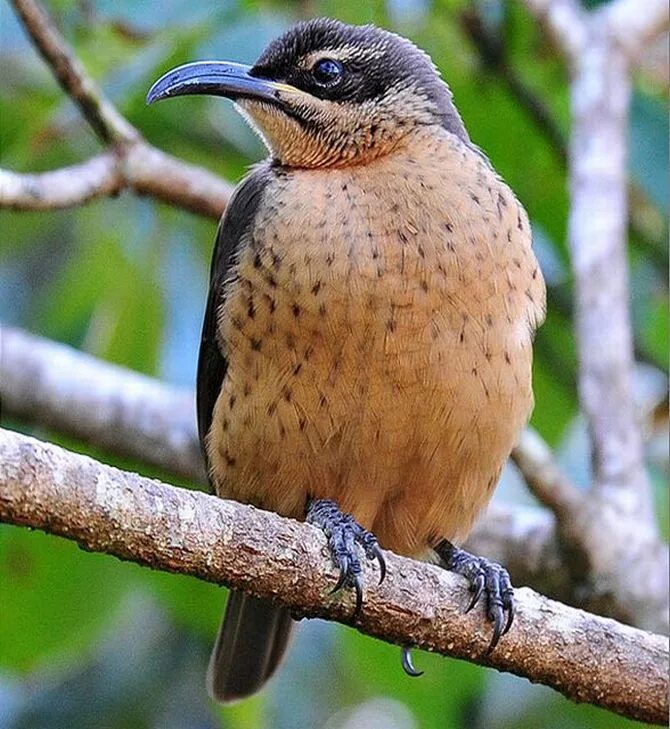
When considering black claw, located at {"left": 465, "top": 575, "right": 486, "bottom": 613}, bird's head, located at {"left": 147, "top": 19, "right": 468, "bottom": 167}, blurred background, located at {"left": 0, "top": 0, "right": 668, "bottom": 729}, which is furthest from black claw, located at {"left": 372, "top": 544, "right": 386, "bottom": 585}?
blurred background, located at {"left": 0, "top": 0, "right": 668, "bottom": 729}

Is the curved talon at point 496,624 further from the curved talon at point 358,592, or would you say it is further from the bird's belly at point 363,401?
the bird's belly at point 363,401

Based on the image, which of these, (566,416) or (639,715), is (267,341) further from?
(566,416)

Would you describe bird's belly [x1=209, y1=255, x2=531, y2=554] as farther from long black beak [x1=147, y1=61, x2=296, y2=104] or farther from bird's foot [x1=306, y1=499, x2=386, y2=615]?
long black beak [x1=147, y1=61, x2=296, y2=104]

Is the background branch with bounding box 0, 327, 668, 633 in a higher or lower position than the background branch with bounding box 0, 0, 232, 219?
lower

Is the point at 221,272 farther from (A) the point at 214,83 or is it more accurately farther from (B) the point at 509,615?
(B) the point at 509,615

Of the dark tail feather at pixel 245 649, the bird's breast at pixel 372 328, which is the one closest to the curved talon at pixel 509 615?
the bird's breast at pixel 372 328

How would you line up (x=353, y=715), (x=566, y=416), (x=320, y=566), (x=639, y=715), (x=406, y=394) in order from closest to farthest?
(x=320, y=566) < (x=639, y=715) < (x=406, y=394) < (x=566, y=416) < (x=353, y=715)

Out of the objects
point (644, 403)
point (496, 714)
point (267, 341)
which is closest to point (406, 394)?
point (267, 341)
